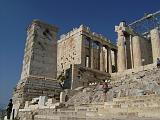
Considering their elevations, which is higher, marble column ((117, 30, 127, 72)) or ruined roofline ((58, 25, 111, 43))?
ruined roofline ((58, 25, 111, 43))

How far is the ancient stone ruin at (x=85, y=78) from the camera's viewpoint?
9820mm

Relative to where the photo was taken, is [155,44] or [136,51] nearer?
[155,44]

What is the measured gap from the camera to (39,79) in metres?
21.3

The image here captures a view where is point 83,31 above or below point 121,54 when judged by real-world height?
above

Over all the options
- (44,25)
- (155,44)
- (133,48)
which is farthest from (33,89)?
(155,44)

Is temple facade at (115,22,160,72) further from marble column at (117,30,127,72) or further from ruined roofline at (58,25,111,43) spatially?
ruined roofline at (58,25,111,43)

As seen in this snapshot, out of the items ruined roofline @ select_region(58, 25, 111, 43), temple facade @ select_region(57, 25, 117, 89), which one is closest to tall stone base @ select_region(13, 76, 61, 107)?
temple facade @ select_region(57, 25, 117, 89)

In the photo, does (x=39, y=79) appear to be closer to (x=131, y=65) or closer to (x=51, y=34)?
(x=51, y=34)

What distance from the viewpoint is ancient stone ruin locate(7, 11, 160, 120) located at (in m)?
9.82

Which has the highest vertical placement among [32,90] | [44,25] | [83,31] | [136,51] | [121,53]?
[83,31]

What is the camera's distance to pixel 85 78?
1105 inches

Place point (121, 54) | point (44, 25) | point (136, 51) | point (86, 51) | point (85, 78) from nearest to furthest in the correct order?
point (44, 25) → point (85, 78) → point (121, 54) → point (136, 51) → point (86, 51)

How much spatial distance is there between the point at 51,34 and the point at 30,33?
2.32 metres

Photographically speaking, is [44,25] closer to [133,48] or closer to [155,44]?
[133,48]
